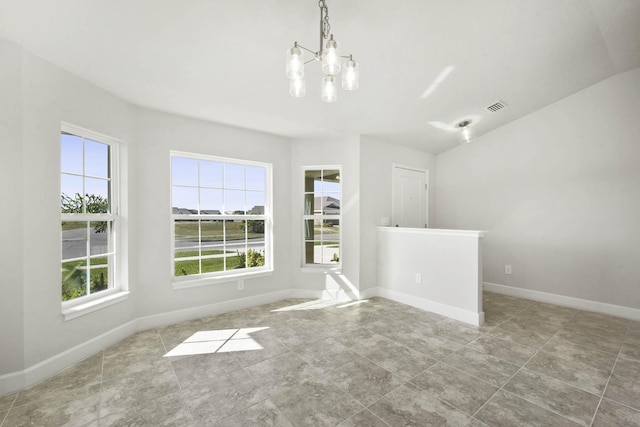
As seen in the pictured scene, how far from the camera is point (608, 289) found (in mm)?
3516

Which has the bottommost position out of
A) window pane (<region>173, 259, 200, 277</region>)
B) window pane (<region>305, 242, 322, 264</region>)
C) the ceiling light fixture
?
window pane (<region>173, 259, 200, 277</region>)

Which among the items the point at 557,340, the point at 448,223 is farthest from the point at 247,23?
the point at 448,223

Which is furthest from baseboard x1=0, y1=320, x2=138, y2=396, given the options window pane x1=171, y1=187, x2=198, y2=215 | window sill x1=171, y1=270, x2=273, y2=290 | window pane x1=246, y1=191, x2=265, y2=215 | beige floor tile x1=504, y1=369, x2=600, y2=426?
beige floor tile x1=504, y1=369, x2=600, y2=426

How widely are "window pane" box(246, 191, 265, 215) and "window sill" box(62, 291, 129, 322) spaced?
1.76 meters

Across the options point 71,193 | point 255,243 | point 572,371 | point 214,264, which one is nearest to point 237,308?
point 255,243

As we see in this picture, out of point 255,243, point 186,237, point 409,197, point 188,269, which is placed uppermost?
point 409,197

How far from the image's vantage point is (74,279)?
252 cm

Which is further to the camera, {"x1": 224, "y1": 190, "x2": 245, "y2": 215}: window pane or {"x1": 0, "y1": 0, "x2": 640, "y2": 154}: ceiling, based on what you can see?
{"x1": 224, "y1": 190, "x2": 245, "y2": 215}: window pane

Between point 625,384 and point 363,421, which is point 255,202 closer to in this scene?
point 363,421

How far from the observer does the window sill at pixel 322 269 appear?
13.5 ft

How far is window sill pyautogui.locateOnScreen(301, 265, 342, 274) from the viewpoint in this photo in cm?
413

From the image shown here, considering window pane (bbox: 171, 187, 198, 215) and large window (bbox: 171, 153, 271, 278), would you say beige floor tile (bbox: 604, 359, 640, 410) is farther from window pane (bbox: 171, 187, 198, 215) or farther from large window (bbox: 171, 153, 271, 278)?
window pane (bbox: 171, 187, 198, 215)

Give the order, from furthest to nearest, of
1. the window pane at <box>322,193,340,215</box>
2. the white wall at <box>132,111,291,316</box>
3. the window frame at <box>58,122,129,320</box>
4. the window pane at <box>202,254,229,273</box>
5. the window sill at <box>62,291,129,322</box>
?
1. the window pane at <box>322,193,340,215</box>
2. the window pane at <box>202,254,229,273</box>
3. the white wall at <box>132,111,291,316</box>
4. the window frame at <box>58,122,129,320</box>
5. the window sill at <box>62,291,129,322</box>

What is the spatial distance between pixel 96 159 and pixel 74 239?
81 centimetres
